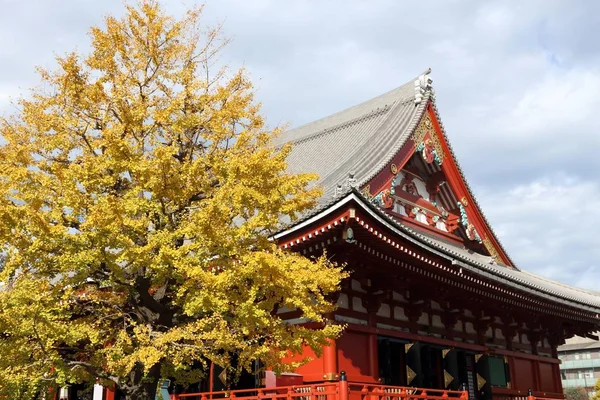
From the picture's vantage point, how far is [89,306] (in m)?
11.1

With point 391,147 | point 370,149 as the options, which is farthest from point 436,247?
point 370,149

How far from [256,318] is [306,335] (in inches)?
52.2

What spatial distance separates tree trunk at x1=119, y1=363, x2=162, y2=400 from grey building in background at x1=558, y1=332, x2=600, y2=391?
88066 mm

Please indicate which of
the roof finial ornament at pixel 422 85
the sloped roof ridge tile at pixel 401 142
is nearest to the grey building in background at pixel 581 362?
the roof finial ornament at pixel 422 85

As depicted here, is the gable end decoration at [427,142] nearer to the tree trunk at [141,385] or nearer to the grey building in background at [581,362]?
the tree trunk at [141,385]

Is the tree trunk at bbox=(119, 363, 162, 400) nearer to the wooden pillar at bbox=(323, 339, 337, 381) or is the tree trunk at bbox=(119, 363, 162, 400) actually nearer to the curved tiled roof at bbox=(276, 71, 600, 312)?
the wooden pillar at bbox=(323, 339, 337, 381)

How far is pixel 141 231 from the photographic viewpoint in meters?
9.60

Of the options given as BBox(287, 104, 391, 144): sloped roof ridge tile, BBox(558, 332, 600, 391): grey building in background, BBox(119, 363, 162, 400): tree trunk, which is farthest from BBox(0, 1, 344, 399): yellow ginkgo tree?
BBox(558, 332, 600, 391): grey building in background

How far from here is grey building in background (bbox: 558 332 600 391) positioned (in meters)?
86.6

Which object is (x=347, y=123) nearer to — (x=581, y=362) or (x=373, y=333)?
(x=373, y=333)

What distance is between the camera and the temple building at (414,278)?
13.1 m

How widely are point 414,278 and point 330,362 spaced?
12.0 ft

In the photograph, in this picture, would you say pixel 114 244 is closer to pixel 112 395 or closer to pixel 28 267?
pixel 28 267

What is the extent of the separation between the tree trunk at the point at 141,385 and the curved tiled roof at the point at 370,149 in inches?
168
